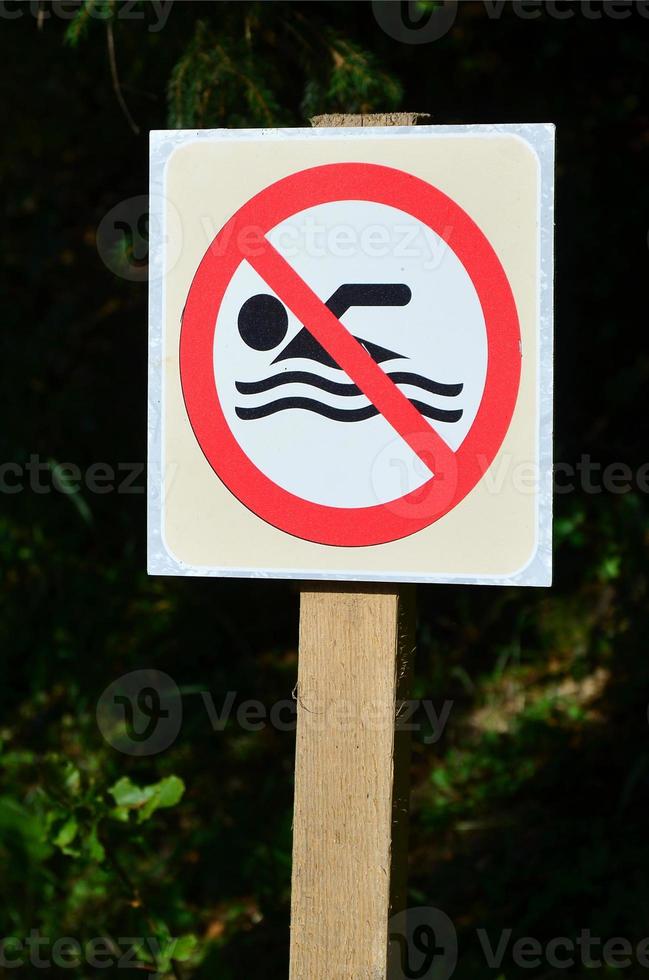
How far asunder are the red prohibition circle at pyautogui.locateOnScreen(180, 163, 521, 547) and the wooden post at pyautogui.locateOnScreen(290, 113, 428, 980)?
→ 0.33 ft

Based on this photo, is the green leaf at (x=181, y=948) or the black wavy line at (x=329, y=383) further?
the green leaf at (x=181, y=948)

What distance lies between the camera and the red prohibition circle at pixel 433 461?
145 centimetres

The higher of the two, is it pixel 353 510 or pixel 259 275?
pixel 259 275

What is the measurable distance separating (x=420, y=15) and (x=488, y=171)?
127 centimetres

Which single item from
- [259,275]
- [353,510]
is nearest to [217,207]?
[259,275]

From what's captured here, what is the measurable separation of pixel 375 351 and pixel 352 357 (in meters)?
0.03

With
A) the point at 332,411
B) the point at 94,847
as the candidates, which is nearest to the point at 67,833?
the point at 94,847

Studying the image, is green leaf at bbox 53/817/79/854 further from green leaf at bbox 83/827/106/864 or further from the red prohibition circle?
the red prohibition circle

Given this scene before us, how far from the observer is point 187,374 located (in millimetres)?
1515

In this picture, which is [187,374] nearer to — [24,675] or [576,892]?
[576,892]

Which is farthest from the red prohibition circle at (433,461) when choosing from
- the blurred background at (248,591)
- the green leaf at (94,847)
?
the green leaf at (94,847)

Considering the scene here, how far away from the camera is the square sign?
1.45 meters

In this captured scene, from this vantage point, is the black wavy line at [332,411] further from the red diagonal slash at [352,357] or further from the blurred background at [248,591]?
the blurred background at [248,591]

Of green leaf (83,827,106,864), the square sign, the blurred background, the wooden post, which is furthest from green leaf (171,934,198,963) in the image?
the square sign
